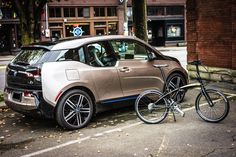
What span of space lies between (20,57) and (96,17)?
3298 centimetres

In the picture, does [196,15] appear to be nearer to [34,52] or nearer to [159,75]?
[159,75]

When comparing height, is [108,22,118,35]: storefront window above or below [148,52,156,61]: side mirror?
above

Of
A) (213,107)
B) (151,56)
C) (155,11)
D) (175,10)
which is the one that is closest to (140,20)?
(151,56)

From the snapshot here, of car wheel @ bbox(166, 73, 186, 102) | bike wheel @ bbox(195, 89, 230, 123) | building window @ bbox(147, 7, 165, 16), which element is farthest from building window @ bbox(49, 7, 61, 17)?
bike wheel @ bbox(195, 89, 230, 123)

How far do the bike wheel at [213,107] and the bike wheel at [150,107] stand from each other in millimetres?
698

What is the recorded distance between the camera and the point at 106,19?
41531mm

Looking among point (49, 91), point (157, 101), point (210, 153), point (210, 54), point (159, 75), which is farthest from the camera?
point (210, 54)

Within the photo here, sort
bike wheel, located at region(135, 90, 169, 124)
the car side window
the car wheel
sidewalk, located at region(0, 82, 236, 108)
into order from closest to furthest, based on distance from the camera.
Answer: the car side window, bike wheel, located at region(135, 90, 169, 124), the car wheel, sidewalk, located at region(0, 82, 236, 108)

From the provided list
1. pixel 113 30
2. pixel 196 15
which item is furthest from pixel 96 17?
pixel 196 15

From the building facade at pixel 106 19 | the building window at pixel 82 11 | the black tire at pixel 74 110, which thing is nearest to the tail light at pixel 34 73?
the black tire at pixel 74 110

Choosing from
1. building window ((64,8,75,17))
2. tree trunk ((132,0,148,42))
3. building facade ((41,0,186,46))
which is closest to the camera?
tree trunk ((132,0,148,42))

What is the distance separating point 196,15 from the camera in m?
13.2

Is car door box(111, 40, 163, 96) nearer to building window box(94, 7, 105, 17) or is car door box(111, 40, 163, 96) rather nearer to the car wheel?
the car wheel

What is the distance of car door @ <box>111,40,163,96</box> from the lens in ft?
28.5
